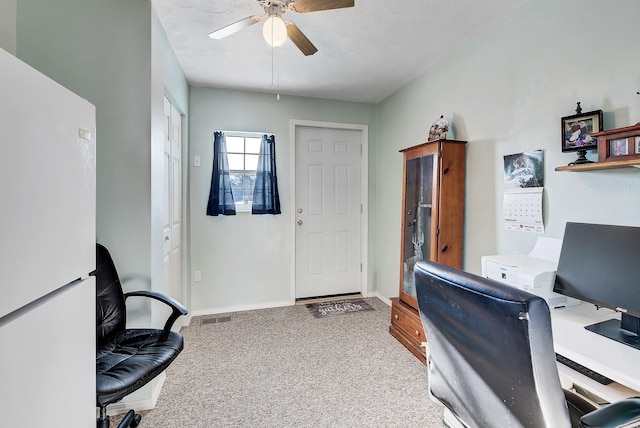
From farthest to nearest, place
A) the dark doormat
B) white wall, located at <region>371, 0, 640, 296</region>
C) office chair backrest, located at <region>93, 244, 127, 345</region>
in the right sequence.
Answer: the dark doormat → office chair backrest, located at <region>93, 244, 127, 345</region> → white wall, located at <region>371, 0, 640, 296</region>

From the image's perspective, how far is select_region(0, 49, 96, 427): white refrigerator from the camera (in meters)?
0.66

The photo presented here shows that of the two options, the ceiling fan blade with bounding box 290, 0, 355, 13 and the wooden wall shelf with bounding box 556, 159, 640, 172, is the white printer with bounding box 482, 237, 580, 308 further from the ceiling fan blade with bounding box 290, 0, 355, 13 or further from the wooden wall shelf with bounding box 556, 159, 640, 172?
the ceiling fan blade with bounding box 290, 0, 355, 13

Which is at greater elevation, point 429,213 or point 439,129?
point 439,129

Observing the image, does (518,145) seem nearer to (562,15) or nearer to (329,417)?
(562,15)

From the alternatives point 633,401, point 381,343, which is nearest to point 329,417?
point 381,343

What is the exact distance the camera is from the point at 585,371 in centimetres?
110

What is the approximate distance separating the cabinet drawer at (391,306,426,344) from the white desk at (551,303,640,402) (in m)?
1.07

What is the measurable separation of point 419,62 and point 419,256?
1.72 meters

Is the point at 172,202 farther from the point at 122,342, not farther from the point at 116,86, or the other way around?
the point at 122,342

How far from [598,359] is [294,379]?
5.53ft

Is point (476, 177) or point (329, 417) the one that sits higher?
point (476, 177)

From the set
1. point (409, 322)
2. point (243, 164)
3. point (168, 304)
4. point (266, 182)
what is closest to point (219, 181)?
point (243, 164)

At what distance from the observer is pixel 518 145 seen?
6.24ft

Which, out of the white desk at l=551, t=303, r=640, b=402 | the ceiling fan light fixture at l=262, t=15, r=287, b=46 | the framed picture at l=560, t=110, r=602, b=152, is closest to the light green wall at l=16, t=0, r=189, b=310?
the ceiling fan light fixture at l=262, t=15, r=287, b=46
